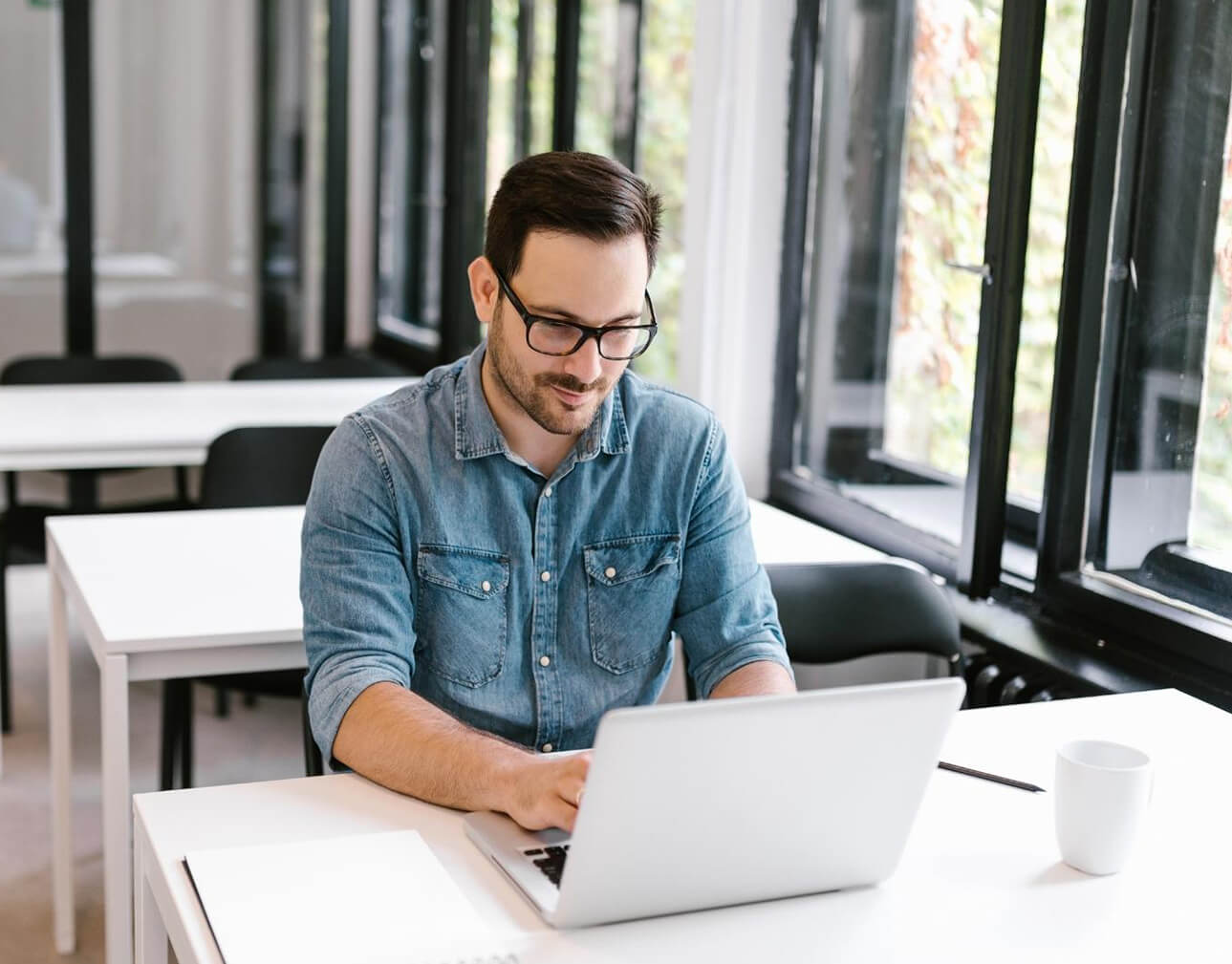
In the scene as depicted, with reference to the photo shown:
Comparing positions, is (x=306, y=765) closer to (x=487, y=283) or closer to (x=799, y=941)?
(x=487, y=283)

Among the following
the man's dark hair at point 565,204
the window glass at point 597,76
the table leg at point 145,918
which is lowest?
the table leg at point 145,918

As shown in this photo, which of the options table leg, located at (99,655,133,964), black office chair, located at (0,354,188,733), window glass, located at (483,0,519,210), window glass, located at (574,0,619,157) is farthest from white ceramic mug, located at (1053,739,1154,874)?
Result: window glass, located at (483,0,519,210)

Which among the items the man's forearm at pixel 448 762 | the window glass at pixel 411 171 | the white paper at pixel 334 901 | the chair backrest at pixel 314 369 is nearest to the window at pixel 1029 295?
the man's forearm at pixel 448 762

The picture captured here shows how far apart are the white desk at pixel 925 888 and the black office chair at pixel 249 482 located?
1264 millimetres

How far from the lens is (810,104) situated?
3.14 metres

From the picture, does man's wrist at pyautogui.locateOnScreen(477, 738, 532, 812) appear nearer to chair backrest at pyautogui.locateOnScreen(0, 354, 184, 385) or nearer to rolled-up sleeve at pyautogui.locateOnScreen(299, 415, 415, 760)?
rolled-up sleeve at pyautogui.locateOnScreen(299, 415, 415, 760)

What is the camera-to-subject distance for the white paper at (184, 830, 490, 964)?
1122 millimetres

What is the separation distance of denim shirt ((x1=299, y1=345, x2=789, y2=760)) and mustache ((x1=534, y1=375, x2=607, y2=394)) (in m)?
0.11

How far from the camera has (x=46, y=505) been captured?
3838 millimetres

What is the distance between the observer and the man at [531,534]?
1.52m

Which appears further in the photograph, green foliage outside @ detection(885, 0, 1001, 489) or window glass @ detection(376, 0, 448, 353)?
window glass @ detection(376, 0, 448, 353)

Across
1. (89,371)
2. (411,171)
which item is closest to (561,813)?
(89,371)

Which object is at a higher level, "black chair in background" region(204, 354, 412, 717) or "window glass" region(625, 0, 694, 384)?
"window glass" region(625, 0, 694, 384)

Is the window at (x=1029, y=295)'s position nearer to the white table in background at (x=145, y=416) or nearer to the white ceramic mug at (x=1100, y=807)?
the white ceramic mug at (x=1100, y=807)
